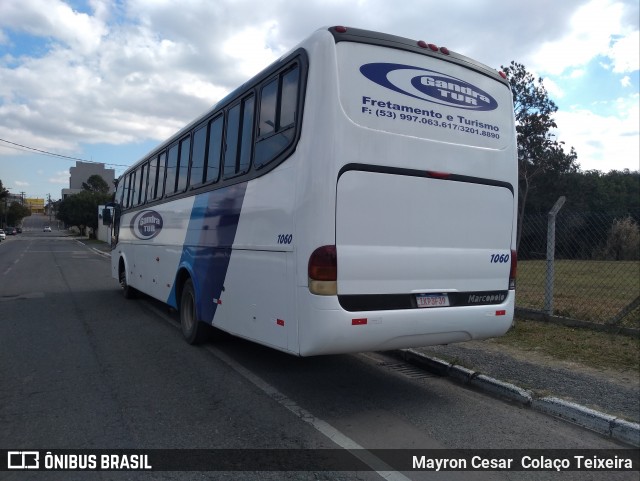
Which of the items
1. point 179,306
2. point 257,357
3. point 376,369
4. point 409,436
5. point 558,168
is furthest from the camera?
point 558,168

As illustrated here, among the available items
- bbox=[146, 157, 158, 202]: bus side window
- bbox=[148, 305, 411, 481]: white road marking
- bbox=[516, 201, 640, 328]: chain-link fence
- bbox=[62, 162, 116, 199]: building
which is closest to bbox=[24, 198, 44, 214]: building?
bbox=[62, 162, 116, 199]: building

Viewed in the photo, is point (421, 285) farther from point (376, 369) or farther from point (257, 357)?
point (257, 357)

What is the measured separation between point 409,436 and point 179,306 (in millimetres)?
4793

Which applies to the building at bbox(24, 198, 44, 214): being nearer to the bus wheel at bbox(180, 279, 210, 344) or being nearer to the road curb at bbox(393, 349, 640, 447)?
the bus wheel at bbox(180, 279, 210, 344)

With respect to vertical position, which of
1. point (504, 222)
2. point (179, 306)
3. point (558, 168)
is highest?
point (558, 168)

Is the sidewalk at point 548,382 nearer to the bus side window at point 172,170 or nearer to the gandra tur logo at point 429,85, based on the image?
the gandra tur logo at point 429,85

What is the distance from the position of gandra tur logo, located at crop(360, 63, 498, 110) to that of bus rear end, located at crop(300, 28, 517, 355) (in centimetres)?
1

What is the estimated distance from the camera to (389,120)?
4.84 m

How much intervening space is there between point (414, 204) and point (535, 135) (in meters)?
46.0

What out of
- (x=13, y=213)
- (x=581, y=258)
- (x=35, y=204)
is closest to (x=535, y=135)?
(x=581, y=258)

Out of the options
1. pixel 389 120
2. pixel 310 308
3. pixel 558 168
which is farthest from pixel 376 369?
pixel 558 168

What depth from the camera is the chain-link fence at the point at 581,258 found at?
8.31m

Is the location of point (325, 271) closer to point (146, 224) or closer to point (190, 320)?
point (190, 320)

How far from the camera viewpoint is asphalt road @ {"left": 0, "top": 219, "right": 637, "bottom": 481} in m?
4.21
